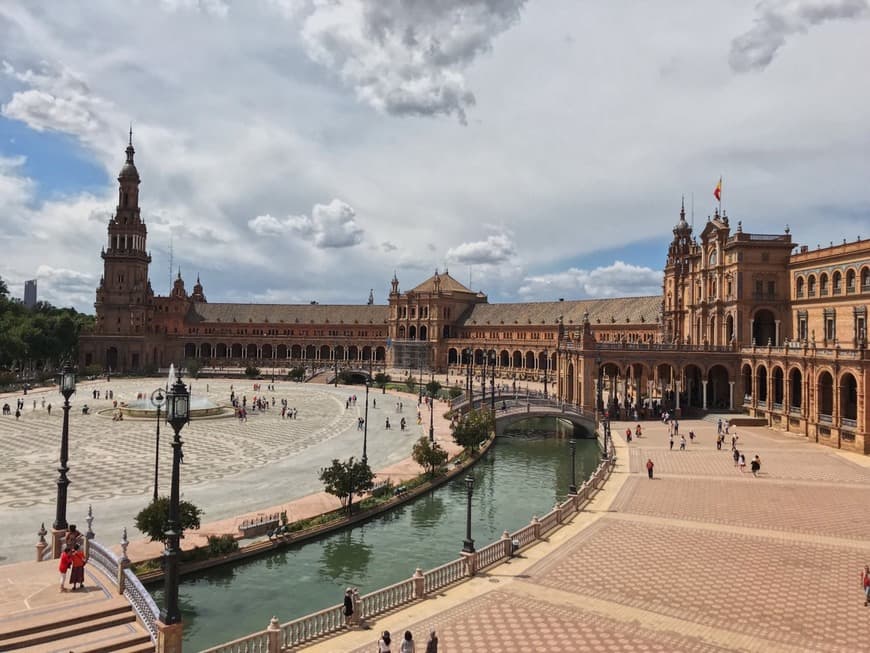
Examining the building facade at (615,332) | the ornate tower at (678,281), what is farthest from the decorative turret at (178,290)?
the ornate tower at (678,281)

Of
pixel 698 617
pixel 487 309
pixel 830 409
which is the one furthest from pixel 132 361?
pixel 698 617

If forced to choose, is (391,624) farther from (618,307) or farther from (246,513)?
(618,307)

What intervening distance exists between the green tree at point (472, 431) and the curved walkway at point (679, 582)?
50.7 ft

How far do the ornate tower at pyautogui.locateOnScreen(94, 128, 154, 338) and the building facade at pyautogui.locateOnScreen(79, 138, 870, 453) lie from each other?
269mm

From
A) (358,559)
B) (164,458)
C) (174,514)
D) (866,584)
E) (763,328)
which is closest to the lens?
(174,514)

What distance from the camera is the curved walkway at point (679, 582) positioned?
63.9 ft

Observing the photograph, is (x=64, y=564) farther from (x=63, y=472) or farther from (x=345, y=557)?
(x=345, y=557)

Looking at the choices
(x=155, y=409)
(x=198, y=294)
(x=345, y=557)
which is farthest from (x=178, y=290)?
(x=345, y=557)

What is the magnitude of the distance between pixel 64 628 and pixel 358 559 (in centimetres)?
1576

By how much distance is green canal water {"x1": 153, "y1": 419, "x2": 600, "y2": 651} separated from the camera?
2511cm

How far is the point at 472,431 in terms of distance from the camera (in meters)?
53.4

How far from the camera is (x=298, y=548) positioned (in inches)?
1245

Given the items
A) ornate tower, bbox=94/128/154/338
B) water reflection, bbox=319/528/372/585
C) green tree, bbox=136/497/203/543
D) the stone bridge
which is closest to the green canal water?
water reflection, bbox=319/528/372/585

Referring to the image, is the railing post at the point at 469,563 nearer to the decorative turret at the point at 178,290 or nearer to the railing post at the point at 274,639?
the railing post at the point at 274,639
